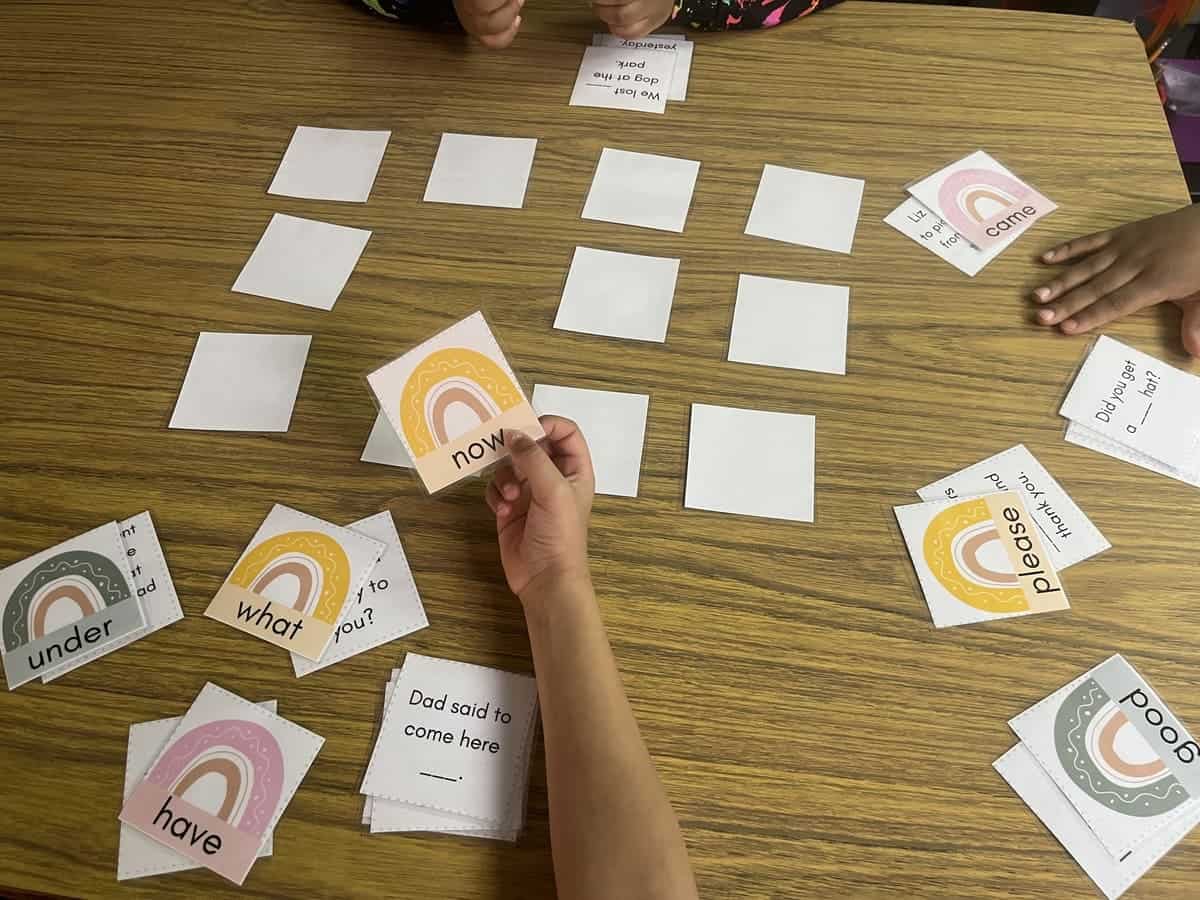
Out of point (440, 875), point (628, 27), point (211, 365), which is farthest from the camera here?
point (628, 27)

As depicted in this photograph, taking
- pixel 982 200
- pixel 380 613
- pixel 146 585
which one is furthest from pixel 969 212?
pixel 146 585

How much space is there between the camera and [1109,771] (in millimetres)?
662

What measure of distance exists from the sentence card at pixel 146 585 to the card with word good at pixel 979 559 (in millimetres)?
665

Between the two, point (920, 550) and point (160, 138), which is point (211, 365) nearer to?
point (160, 138)

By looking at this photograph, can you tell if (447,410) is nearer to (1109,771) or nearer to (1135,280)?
(1109,771)

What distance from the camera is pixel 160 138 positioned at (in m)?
1.07

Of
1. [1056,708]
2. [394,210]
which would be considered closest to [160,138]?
[394,210]

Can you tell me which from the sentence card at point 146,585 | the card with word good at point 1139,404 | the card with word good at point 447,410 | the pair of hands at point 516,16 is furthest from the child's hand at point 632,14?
the sentence card at point 146,585

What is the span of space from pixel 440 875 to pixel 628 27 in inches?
39.6

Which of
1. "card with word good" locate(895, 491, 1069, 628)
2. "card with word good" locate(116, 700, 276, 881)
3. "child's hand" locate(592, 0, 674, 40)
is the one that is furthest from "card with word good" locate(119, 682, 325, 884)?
"child's hand" locate(592, 0, 674, 40)

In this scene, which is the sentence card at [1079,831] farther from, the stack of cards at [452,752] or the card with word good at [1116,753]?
the stack of cards at [452,752]

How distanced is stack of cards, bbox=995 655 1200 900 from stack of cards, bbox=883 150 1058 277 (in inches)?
18.4

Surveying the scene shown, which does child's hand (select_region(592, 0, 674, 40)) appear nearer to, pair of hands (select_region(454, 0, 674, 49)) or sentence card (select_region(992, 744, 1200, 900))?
pair of hands (select_region(454, 0, 674, 49))

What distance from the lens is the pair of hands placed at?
3.51ft
